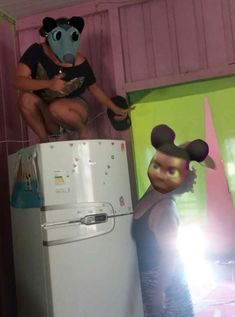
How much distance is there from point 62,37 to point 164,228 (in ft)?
3.15

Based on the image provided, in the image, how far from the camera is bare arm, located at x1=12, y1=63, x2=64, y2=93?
1900 mm

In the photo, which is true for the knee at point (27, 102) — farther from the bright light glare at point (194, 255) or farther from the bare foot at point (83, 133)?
the bright light glare at point (194, 255)

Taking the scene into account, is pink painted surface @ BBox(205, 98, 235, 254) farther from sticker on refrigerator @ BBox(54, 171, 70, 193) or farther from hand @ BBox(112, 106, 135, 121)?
sticker on refrigerator @ BBox(54, 171, 70, 193)

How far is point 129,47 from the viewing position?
2.24 meters

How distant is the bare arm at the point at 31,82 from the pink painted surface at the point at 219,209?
73cm

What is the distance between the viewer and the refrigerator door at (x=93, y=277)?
1.72 metres

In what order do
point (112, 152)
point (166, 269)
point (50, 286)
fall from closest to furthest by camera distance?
point (50, 286)
point (112, 152)
point (166, 269)

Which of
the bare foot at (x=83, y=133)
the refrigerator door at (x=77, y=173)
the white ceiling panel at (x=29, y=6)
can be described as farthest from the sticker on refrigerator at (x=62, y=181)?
the white ceiling panel at (x=29, y=6)

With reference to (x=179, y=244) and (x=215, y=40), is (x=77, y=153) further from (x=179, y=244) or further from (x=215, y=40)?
(x=215, y=40)

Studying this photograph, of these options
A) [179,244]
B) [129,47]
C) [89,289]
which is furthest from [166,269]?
[129,47]

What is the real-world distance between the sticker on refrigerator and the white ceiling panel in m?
0.97

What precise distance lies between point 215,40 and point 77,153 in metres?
0.88

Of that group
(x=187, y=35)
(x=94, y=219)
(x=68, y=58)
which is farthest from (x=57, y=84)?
(x=187, y=35)

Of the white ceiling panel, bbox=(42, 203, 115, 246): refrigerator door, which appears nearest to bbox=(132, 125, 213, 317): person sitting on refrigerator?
bbox=(42, 203, 115, 246): refrigerator door
